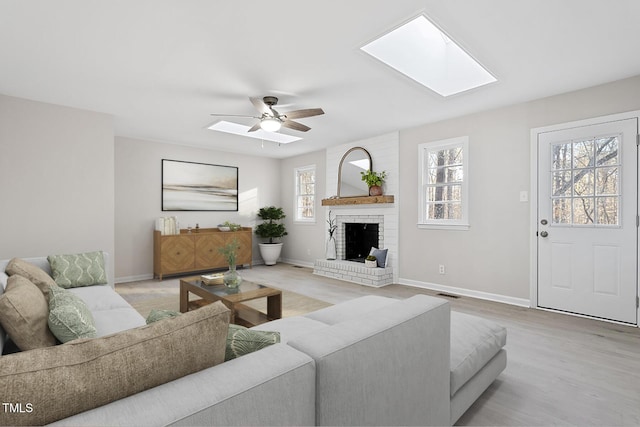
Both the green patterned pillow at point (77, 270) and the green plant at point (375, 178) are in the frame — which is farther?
the green plant at point (375, 178)

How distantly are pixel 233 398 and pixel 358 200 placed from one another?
498 centimetres

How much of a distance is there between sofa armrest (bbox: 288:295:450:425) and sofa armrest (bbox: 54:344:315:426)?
0.07m

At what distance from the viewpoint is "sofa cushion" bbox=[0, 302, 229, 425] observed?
652 millimetres

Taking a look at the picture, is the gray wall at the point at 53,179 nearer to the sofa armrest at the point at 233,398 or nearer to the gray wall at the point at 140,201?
the gray wall at the point at 140,201

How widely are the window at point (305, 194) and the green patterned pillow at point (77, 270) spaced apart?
411 centimetres

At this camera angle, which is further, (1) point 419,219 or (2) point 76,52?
(1) point 419,219

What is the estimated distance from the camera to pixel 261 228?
6926mm

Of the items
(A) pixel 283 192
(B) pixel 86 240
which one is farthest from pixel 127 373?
(A) pixel 283 192

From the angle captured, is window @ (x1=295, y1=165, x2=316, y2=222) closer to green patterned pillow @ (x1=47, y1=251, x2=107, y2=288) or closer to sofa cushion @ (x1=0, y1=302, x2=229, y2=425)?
green patterned pillow @ (x1=47, y1=251, x2=107, y2=288)

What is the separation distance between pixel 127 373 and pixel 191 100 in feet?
11.9

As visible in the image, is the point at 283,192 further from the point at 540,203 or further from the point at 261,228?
the point at 540,203

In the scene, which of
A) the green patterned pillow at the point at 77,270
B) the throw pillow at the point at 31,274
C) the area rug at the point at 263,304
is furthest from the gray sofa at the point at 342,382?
the green patterned pillow at the point at 77,270

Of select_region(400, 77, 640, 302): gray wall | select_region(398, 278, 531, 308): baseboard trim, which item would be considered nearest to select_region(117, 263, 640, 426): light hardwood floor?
select_region(398, 278, 531, 308): baseboard trim

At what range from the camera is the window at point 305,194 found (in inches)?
272
